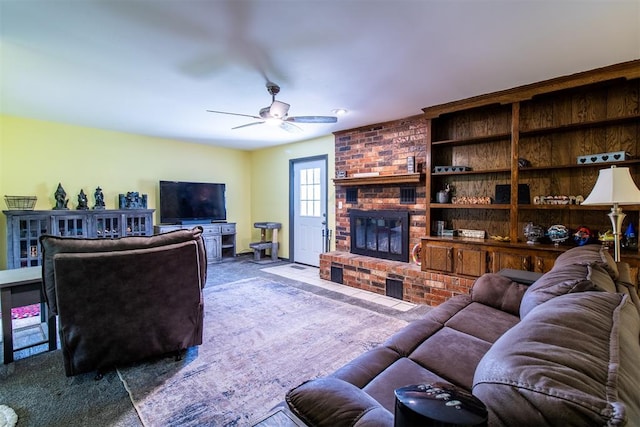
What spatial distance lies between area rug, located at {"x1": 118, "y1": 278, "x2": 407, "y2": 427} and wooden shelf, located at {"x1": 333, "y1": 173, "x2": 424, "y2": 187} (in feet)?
5.95

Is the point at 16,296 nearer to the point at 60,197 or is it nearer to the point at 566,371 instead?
the point at 60,197

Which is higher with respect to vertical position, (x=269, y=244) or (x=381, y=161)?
(x=381, y=161)

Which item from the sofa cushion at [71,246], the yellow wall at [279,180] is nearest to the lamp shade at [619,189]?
the sofa cushion at [71,246]

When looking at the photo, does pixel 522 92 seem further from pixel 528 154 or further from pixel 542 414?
pixel 542 414

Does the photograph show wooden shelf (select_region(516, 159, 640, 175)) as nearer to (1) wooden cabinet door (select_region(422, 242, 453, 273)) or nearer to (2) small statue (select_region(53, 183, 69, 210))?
(1) wooden cabinet door (select_region(422, 242, 453, 273))

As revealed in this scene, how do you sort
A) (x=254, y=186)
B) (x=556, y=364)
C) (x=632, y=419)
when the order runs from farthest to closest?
(x=254, y=186) < (x=556, y=364) < (x=632, y=419)

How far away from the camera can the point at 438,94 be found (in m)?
3.35

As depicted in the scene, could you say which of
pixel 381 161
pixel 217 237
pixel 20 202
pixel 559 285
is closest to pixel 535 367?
pixel 559 285

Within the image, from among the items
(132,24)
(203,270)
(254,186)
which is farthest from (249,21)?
(254,186)

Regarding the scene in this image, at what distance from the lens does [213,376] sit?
6.98ft

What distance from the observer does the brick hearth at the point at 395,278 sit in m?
3.50

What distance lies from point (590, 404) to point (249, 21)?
2354mm

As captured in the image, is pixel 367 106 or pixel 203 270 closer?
pixel 203 270

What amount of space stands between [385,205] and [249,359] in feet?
9.68
